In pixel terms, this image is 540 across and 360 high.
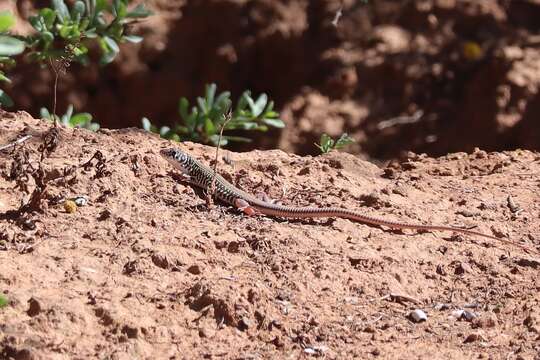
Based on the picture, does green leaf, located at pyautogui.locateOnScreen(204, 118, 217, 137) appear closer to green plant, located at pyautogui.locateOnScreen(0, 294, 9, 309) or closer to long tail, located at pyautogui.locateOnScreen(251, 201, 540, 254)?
long tail, located at pyautogui.locateOnScreen(251, 201, 540, 254)

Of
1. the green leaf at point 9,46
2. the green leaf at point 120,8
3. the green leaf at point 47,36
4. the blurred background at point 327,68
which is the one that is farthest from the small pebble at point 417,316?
the blurred background at point 327,68

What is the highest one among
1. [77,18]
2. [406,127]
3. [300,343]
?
[77,18]

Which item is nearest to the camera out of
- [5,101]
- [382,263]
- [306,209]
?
[382,263]

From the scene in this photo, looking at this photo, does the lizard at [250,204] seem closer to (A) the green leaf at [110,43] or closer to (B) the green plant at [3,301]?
(A) the green leaf at [110,43]

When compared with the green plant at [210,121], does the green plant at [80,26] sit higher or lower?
higher

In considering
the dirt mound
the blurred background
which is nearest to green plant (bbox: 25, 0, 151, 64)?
the dirt mound

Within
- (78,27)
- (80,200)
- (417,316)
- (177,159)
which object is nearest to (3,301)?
(80,200)

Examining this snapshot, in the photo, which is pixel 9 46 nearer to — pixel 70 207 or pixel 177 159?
pixel 70 207

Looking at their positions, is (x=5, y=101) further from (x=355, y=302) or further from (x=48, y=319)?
(x=355, y=302)

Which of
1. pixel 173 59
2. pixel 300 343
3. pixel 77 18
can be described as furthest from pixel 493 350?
pixel 173 59
